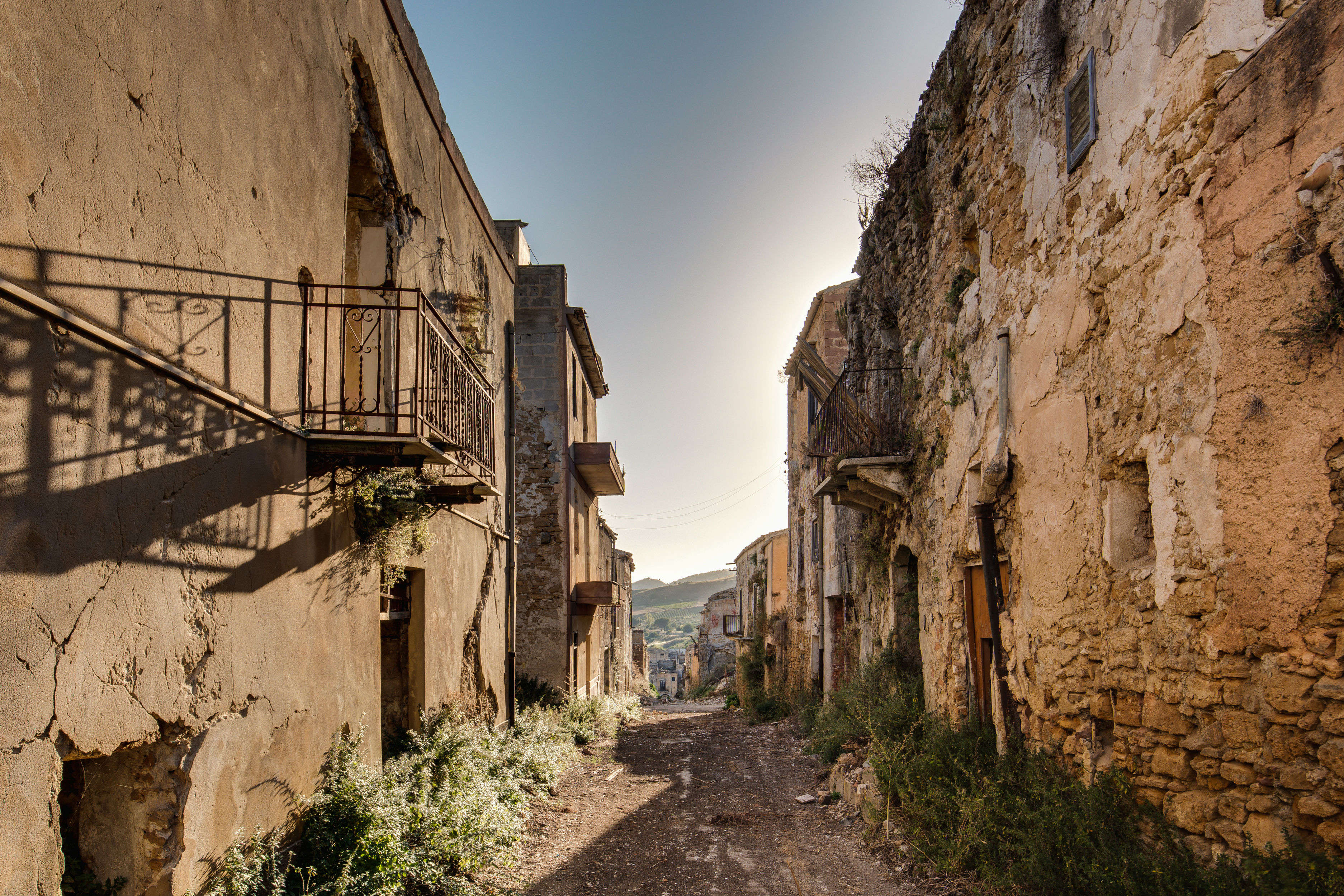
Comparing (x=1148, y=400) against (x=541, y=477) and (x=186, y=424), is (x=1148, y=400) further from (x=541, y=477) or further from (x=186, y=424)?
(x=541, y=477)

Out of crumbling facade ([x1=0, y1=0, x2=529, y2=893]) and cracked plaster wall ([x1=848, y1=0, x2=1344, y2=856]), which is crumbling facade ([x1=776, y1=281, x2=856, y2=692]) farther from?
crumbling facade ([x1=0, y1=0, x2=529, y2=893])

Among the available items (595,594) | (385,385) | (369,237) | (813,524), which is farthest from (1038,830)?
(813,524)

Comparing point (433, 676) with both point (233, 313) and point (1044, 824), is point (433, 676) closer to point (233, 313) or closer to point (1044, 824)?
point (233, 313)

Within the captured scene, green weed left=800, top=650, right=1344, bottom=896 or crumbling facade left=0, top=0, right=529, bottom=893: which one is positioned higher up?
crumbling facade left=0, top=0, right=529, bottom=893

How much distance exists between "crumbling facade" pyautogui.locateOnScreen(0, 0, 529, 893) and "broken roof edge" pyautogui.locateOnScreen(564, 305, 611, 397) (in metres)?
9.05

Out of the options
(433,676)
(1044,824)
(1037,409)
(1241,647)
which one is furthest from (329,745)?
(1037,409)

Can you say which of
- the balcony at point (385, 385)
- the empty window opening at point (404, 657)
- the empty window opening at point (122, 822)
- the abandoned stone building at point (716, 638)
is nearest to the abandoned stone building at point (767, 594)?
the abandoned stone building at point (716, 638)

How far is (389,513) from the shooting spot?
20.2ft

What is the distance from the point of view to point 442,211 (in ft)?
28.5

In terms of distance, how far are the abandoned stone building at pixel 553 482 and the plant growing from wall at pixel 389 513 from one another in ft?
27.1

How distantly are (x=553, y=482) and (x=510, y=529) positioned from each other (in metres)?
3.21

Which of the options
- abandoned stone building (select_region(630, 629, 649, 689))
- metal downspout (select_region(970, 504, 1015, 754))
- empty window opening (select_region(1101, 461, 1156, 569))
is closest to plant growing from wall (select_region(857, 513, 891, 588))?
metal downspout (select_region(970, 504, 1015, 754))

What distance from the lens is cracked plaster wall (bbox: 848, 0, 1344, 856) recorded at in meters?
3.64

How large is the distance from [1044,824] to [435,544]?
5751mm
